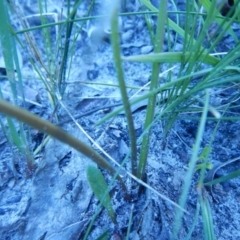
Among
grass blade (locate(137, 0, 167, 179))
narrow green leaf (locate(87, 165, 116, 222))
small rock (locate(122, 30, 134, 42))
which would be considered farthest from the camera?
small rock (locate(122, 30, 134, 42))

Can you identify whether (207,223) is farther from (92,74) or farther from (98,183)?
(92,74)

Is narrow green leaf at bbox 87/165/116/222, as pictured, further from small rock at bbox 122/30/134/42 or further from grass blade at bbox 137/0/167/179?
small rock at bbox 122/30/134/42

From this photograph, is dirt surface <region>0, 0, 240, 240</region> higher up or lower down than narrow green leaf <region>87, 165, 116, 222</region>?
lower down

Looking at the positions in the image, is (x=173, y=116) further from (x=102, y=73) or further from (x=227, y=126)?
(x=102, y=73)

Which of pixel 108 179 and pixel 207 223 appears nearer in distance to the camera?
pixel 207 223

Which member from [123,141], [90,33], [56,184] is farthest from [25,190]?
[90,33]

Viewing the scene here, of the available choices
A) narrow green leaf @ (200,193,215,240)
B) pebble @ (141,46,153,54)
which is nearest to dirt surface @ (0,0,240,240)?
narrow green leaf @ (200,193,215,240)

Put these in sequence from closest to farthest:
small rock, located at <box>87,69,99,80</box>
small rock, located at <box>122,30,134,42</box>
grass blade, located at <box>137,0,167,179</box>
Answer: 1. grass blade, located at <box>137,0,167,179</box>
2. small rock, located at <box>87,69,99,80</box>
3. small rock, located at <box>122,30,134,42</box>

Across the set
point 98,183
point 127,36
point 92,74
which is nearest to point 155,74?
point 98,183

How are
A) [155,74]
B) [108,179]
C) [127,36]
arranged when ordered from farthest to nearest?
1. [127,36]
2. [108,179]
3. [155,74]

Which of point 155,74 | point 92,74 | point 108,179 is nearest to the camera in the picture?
point 155,74

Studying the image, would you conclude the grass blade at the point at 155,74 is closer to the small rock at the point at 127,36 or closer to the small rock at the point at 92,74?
the small rock at the point at 92,74
